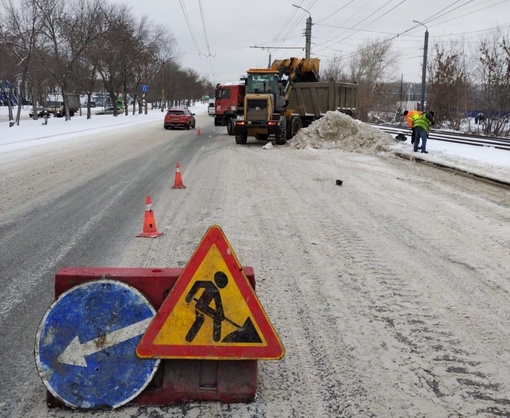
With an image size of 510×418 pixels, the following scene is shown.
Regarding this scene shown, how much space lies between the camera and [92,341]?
112 inches

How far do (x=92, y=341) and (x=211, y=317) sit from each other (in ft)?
2.29

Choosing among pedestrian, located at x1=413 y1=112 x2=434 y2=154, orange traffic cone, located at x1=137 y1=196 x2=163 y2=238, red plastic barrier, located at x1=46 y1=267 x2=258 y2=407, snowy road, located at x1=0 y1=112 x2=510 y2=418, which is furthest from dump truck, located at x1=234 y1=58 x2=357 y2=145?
red plastic barrier, located at x1=46 y1=267 x2=258 y2=407

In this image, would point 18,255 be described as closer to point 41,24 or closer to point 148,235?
point 148,235

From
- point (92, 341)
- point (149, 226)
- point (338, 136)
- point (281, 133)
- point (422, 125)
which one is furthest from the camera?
point (338, 136)

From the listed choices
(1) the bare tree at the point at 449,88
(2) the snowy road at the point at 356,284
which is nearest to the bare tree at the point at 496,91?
(1) the bare tree at the point at 449,88

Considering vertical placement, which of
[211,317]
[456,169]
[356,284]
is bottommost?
[356,284]

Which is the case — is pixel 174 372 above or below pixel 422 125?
below

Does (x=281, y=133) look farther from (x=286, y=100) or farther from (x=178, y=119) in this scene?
(x=178, y=119)

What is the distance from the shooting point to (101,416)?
2.88m

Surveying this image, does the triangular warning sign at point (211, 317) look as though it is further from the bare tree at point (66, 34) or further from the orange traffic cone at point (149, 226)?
the bare tree at point (66, 34)

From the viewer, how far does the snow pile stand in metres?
20.3

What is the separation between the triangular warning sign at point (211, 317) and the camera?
2.81 metres

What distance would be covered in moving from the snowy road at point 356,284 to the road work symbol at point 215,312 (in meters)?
0.51

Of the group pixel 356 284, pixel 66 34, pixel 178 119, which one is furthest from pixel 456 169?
pixel 66 34
